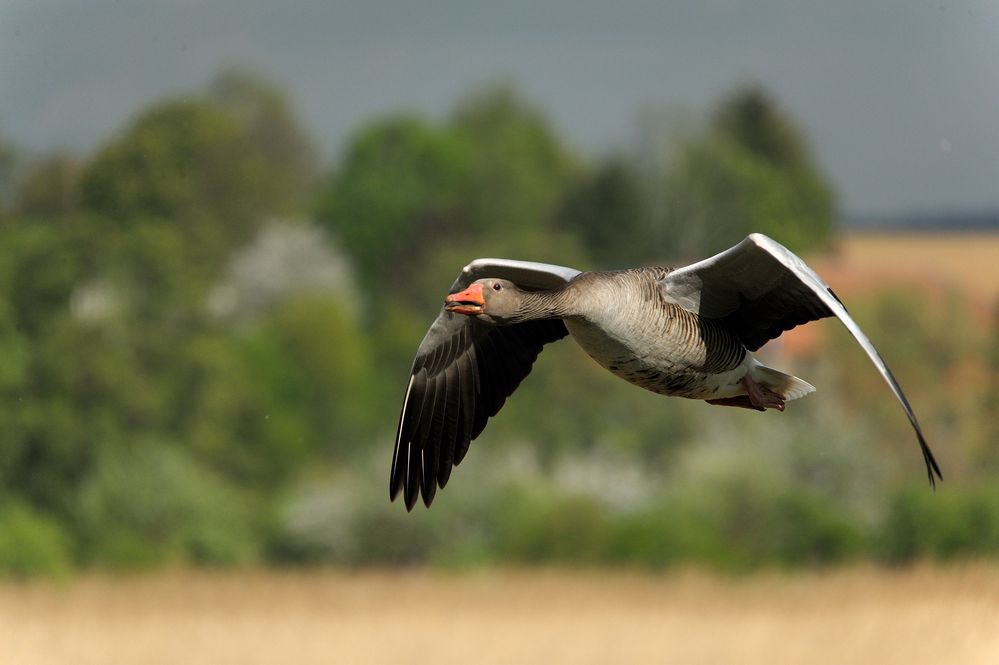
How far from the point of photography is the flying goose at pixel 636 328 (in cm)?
780

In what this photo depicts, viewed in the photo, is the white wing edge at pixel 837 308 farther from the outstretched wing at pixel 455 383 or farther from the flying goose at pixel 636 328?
the outstretched wing at pixel 455 383

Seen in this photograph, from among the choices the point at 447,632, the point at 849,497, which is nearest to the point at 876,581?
the point at 849,497

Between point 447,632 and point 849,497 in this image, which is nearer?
point 447,632

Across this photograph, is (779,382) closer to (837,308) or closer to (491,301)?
(837,308)

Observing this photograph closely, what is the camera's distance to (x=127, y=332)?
3638cm

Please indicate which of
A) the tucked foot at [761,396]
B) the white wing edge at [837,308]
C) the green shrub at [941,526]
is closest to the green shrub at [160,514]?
the green shrub at [941,526]

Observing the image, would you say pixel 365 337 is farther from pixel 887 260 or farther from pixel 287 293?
pixel 887 260

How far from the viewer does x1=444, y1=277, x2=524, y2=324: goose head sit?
7.75m

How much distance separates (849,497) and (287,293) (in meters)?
15.3

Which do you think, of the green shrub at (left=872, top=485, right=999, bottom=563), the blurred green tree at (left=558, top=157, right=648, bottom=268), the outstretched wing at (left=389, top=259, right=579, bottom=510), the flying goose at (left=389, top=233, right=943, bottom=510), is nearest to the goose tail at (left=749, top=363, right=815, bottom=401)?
the flying goose at (left=389, top=233, right=943, bottom=510)

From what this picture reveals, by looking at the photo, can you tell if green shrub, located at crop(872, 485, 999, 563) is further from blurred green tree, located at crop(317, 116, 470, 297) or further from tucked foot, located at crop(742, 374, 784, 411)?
tucked foot, located at crop(742, 374, 784, 411)

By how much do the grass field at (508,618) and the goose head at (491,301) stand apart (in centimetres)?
1628

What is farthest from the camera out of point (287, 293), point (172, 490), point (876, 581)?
point (287, 293)

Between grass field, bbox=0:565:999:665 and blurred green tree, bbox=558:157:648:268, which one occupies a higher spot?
blurred green tree, bbox=558:157:648:268
